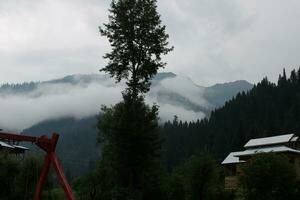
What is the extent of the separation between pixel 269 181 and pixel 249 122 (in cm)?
12263

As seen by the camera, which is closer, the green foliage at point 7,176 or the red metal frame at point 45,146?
the red metal frame at point 45,146

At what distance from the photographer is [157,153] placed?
153 feet

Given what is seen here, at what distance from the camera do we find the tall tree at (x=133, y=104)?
44.3 m

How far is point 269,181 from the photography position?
187ft

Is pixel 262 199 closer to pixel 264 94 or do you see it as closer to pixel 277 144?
pixel 277 144

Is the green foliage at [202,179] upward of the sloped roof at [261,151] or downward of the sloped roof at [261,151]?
downward

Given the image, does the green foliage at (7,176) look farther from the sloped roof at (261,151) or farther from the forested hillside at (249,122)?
the forested hillside at (249,122)

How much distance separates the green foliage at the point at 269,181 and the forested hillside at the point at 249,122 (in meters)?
87.4

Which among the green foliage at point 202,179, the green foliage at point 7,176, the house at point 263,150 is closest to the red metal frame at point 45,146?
the green foliage at point 7,176

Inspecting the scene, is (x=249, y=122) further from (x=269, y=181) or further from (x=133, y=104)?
(x=133, y=104)

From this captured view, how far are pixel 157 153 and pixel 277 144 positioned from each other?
155 feet

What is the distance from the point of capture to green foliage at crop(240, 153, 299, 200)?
56719 millimetres

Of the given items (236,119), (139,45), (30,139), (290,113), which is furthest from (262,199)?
(236,119)

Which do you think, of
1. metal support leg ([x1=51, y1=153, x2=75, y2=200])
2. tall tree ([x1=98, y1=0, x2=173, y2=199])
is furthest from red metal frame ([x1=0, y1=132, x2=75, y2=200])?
tall tree ([x1=98, y1=0, x2=173, y2=199])
